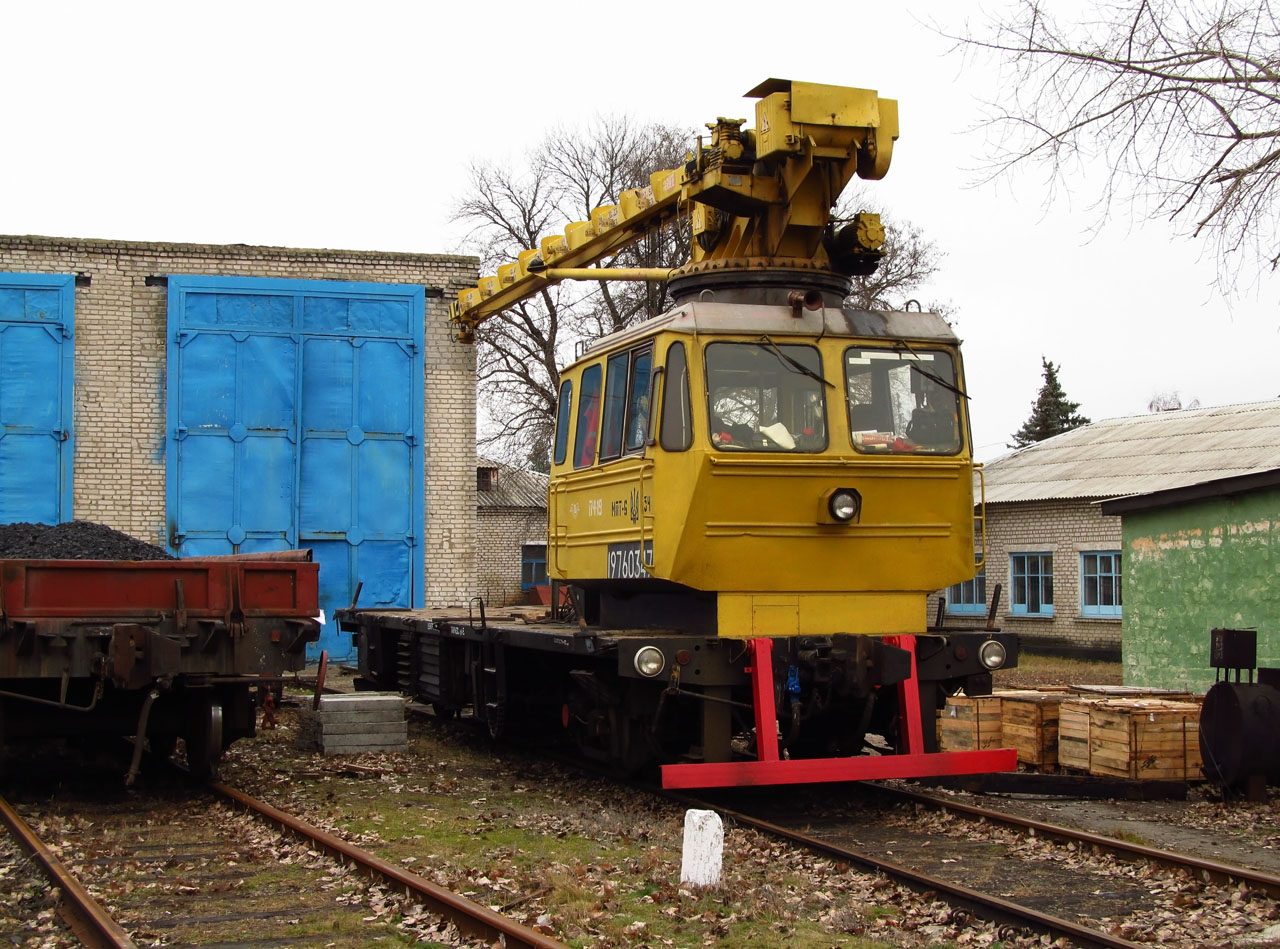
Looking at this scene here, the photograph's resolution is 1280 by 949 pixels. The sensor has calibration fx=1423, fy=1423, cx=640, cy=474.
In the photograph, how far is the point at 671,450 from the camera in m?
9.22

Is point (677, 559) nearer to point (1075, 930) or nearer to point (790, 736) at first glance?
point (790, 736)

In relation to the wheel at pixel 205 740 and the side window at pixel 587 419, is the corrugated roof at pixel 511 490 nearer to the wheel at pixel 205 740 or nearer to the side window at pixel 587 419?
the side window at pixel 587 419

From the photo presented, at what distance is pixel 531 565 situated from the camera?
140 feet

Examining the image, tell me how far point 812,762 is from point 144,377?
43.4ft

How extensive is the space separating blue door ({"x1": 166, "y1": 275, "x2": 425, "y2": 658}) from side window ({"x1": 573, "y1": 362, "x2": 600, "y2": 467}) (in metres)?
9.16

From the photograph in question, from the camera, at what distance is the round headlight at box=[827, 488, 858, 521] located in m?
9.28

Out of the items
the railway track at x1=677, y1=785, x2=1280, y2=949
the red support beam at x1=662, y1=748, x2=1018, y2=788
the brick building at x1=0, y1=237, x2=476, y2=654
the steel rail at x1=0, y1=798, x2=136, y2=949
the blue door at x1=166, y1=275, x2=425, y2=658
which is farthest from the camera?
the blue door at x1=166, y1=275, x2=425, y2=658

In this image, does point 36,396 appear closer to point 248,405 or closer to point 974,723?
point 248,405

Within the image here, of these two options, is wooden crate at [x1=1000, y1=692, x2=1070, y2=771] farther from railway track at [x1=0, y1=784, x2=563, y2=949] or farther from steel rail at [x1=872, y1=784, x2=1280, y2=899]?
railway track at [x1=0, y1=784, x2=563, y2=949]

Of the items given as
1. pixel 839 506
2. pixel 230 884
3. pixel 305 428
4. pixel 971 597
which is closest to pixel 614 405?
pixel 839 506

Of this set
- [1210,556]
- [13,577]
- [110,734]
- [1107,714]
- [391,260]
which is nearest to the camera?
[13,577]

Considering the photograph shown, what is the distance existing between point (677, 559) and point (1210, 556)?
7.00 m

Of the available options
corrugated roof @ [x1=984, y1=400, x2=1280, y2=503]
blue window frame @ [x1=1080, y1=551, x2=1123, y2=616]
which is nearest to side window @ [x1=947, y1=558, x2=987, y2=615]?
corrugated roof @ [x1=984, y1=400, x2=1280, y2=503]

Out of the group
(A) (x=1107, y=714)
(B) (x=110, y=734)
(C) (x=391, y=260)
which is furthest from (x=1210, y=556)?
(C) (x=391, y=260)
